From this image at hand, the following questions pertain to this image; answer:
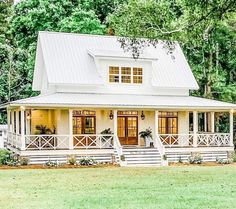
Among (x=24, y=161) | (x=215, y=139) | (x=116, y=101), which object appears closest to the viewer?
(x=24, y=161)

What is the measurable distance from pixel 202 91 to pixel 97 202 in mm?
24545

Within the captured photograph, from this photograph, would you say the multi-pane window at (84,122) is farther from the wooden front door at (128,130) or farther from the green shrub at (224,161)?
the green shrub at (224,161)

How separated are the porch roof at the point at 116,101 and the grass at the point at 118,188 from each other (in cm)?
376

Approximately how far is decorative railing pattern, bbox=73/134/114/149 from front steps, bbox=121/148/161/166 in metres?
0.99

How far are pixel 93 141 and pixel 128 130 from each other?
3.35m

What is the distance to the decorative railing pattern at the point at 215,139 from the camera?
2665 cm

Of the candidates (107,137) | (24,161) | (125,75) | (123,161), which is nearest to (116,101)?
(107,137)

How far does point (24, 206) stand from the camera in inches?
477

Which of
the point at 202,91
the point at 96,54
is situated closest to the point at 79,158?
the point at 96,54

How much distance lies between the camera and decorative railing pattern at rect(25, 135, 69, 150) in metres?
24.1

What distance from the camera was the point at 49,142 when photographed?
2506 cm

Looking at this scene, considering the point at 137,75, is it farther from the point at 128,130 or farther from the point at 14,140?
the point at 14,140

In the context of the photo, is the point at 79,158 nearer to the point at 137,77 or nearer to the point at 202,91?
the point at 137,77

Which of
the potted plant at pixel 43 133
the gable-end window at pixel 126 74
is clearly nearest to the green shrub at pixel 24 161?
the potted plant at pixel 43 133
